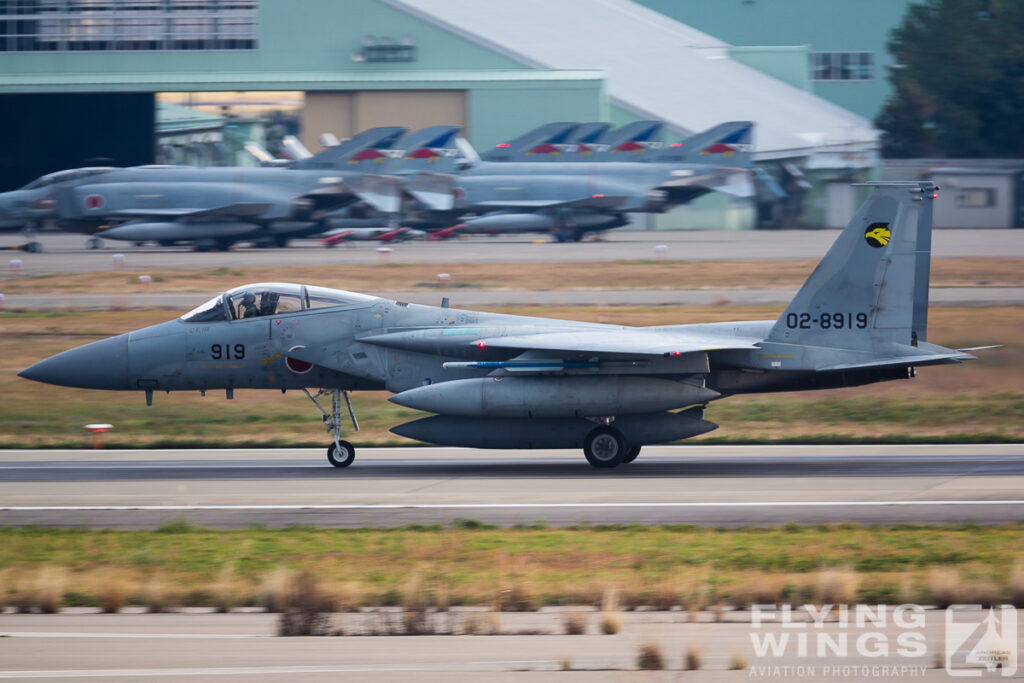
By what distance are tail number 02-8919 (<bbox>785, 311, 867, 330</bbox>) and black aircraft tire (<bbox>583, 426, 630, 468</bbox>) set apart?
3.12 meters

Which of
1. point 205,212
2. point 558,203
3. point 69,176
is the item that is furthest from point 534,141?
point 69,176

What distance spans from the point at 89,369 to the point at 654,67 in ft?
191

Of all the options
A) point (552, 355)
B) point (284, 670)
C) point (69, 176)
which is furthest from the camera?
point (69, 176)

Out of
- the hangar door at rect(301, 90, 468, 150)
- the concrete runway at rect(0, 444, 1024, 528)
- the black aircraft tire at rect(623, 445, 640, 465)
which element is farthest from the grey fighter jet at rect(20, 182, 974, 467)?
the hangar door at rect(301, 90, 468, 150)

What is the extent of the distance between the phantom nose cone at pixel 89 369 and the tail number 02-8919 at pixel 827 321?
33.9ft

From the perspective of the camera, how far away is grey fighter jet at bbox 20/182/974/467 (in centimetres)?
1766

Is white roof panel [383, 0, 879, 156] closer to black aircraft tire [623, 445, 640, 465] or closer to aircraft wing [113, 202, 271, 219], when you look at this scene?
aircraft wing [113, 202, 271, 219]

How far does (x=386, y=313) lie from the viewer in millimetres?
18719

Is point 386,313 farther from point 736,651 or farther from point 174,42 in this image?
point 174,42

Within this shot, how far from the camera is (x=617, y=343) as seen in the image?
17656 mm

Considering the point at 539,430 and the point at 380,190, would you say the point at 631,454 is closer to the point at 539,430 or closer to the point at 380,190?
the point at 539,430

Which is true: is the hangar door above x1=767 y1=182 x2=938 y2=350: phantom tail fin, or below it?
above

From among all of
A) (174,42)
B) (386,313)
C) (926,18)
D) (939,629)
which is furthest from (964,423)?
(926,18)

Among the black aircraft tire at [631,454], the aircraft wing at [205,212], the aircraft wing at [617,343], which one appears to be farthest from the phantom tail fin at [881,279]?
the aircraft wing at [205,212]
